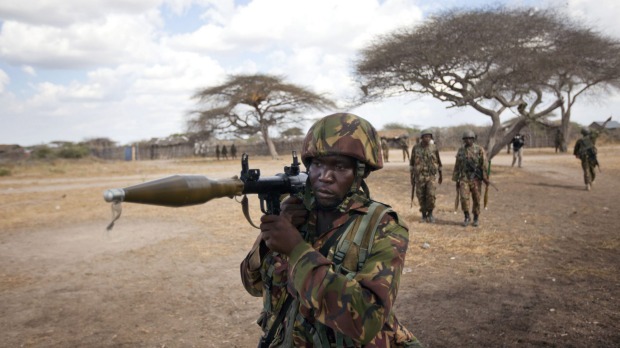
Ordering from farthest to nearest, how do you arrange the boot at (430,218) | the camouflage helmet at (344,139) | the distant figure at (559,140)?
the distant figure at (559,140) → the boot at (430,218) → the camouflage helmet at (344,139)

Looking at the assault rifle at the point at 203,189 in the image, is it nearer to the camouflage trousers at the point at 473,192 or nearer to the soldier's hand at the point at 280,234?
the soldier's hand at the point at 280,234

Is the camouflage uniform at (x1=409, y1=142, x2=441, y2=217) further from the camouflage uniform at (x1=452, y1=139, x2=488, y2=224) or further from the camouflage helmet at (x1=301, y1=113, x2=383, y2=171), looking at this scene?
the camouflage helmet at (x1=301, y1=113, x2=383, y2=171)

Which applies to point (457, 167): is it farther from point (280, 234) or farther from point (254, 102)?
point (254, 102)

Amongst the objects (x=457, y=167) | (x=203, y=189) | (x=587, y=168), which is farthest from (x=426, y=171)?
(x=203, y=189)

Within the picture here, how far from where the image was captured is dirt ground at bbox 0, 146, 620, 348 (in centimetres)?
418

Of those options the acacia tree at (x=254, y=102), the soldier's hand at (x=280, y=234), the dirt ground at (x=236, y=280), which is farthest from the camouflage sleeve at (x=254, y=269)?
the acacia tree at (x=254, y=102)

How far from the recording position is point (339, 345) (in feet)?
5.29

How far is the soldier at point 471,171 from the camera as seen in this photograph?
336 inches

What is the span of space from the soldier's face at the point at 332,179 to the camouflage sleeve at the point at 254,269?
35 centimetres

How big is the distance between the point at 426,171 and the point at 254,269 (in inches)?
297

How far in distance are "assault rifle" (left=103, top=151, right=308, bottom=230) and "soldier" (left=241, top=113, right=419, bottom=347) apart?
10 cm

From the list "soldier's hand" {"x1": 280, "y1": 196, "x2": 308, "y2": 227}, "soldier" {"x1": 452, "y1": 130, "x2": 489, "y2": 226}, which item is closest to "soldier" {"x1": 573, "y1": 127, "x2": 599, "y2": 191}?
"soldier" {"x1": 452, "y1": 130, "x2": 489, "y2": 226}

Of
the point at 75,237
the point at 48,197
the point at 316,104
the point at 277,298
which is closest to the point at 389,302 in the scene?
the point at 277,298

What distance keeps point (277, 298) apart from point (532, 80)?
17447 millimetres
